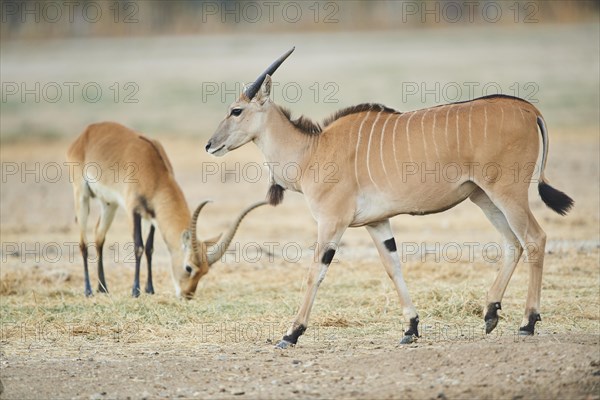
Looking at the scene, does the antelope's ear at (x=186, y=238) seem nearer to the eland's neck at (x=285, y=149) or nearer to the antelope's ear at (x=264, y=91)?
the eland's neck at (x=285, y=149)

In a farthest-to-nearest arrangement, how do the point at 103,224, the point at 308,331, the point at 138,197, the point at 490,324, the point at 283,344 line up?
1. the point at 103,224
2. the point at 138,197
3. the point at 308,331
4. the point at 490,324
5. the point at 283,344

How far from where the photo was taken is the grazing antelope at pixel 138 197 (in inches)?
471

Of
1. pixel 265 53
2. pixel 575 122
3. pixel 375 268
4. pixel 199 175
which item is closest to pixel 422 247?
pixel 375 268

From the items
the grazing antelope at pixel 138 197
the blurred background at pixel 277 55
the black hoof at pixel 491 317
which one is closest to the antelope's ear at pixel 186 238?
the grazing antelope at pixel 138 197

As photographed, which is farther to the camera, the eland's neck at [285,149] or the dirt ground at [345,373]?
the eland's neck at [285,149]

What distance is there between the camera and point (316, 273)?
8906 millimetres

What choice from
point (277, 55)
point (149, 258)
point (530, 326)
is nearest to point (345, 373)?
point (530, 326)

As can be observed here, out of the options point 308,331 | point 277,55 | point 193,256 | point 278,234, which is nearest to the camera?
point 308,331

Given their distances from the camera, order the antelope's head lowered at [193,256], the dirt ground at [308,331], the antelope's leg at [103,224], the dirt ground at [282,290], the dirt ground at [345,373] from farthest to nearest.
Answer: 1. the antelope's leg at [103,224]
2. the antelope's head lowered at [193,256]
3. the dirt ground at [282,290]
4. the dirt ground at [308,331]
5. the dirt ground at [345,373]

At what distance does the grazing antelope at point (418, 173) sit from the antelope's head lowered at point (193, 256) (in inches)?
98.8

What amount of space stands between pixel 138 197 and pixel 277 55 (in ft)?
80.1

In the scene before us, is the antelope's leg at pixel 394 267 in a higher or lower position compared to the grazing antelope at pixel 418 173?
lower

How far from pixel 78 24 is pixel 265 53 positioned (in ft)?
38.0

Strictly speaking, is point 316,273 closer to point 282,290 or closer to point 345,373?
point 345,373
